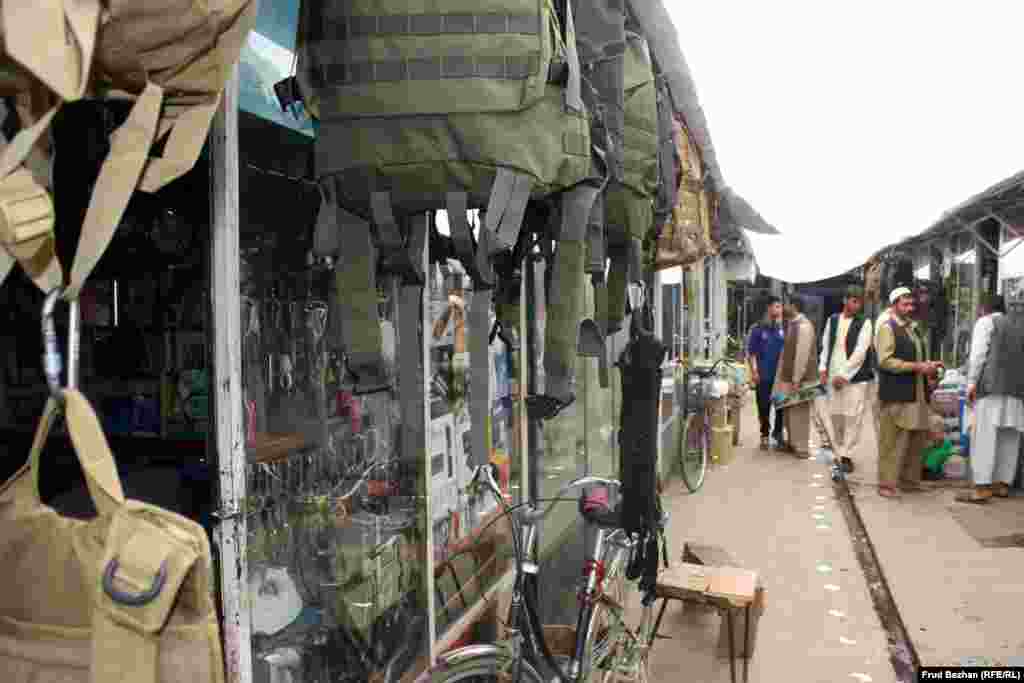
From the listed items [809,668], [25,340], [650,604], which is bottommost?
[809,668]

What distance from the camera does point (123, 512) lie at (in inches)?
34.7

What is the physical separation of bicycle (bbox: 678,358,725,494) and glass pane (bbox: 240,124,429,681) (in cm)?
565

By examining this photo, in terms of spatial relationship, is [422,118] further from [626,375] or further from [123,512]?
[626,375]

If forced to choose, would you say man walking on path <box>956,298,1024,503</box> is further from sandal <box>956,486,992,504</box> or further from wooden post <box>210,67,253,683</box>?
wooden post <box>210,67,253,683</box>

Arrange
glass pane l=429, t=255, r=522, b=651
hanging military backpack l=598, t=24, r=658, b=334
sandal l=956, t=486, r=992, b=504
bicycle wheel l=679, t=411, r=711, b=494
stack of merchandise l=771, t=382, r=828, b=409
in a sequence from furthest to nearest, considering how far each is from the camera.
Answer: stack of merchandise l=771, t=382, r=828, b=409 < bicycle wheel l=679, t=411, r=711, b=494 < sandal l=956, t=486, r=992, b=504 < glass pane l=429, t=255, r=522, b=651 < hanging military backpack l=598, t=24, r=658, b=334

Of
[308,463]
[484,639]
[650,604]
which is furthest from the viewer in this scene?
[484,639]

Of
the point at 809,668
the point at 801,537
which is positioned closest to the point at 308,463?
the point at 809,668

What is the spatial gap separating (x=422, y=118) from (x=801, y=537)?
6.14 metres

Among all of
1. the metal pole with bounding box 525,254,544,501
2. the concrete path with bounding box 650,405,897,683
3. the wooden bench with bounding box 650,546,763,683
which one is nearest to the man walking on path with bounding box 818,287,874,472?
the concrete path with bounding box 650,405,897,683

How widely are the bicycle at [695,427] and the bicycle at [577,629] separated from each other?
490cm

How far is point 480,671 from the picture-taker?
108 inches

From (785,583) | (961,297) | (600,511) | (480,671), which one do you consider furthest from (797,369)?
(480,671)

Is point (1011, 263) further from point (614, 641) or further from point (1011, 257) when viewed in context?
point (614, 641)

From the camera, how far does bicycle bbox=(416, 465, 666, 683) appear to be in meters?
2.77
